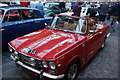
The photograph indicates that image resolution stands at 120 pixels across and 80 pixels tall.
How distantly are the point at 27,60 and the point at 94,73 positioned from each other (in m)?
1.94

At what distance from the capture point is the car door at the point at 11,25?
172 inches

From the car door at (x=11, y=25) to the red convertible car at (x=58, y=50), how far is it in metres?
1.61

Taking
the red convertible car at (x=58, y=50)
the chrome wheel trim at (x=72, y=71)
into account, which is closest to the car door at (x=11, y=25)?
the red convertible car at (x=58, y=50)

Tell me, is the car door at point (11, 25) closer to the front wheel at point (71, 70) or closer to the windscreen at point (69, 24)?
the windscreen at point (69, 24)

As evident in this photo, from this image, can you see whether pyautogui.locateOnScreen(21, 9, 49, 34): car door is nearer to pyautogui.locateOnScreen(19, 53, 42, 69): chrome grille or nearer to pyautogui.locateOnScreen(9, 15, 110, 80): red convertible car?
pyautogui.locateOnScreen(9, 15, 110, 80): red convertible car

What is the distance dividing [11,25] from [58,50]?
2793mm

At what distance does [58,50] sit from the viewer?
8.28 feet

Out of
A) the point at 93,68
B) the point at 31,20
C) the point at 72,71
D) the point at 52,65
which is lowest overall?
the point at 93,68

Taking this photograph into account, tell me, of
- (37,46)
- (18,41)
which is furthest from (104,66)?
(18,41)

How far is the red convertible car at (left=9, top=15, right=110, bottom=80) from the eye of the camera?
240 cm

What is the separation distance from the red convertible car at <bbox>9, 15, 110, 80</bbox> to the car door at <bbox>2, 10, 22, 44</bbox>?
1606 millimetres

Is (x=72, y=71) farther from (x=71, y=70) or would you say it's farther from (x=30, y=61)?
(x=30, y=61)

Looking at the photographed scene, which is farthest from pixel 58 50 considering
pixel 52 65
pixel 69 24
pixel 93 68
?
pixel 93 68

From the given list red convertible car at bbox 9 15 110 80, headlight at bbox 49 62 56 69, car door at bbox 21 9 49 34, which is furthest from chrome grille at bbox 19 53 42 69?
car door at bbox 21 9 49 34
